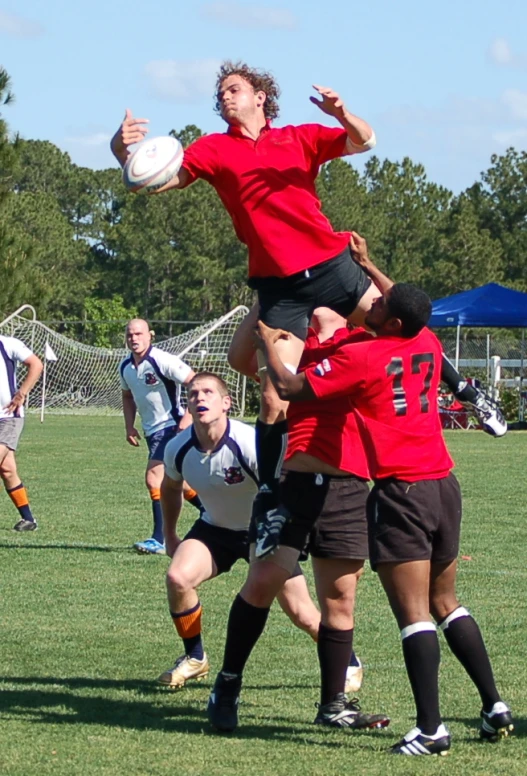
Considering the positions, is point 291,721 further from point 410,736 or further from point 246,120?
point 246,120

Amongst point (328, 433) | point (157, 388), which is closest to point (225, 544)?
point (328, 433)

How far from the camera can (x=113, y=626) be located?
7832 mm

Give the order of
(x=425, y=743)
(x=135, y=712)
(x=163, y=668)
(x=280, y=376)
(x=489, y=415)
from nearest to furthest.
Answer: (x=425, y=743) < (x=280, y=376) < (x=489, y=415) < (x=135, y=712) < (x=163, y=668)

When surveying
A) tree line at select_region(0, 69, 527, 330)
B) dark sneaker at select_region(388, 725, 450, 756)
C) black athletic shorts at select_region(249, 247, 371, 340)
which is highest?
tree line at select_region(0, 69, 527, 330)

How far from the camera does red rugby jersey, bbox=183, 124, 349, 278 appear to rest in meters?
5.85

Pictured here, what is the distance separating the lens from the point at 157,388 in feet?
38.4

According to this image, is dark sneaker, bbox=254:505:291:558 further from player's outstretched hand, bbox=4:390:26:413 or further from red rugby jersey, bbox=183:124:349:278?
player's outstretched hand, bbox=4:390:26:413

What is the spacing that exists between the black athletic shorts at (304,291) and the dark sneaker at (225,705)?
1.62m

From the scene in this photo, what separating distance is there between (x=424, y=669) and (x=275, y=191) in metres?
2.27

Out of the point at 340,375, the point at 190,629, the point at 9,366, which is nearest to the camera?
the point at 340,375

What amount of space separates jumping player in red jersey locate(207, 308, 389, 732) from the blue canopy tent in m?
22.6

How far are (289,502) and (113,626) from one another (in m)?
2.67

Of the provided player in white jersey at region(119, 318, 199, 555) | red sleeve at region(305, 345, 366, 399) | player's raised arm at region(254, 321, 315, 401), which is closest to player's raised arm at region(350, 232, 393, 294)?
player's raised arm at region(254, 321, 315, 401)

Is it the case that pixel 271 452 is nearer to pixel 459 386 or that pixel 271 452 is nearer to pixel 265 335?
pixel 265 335
